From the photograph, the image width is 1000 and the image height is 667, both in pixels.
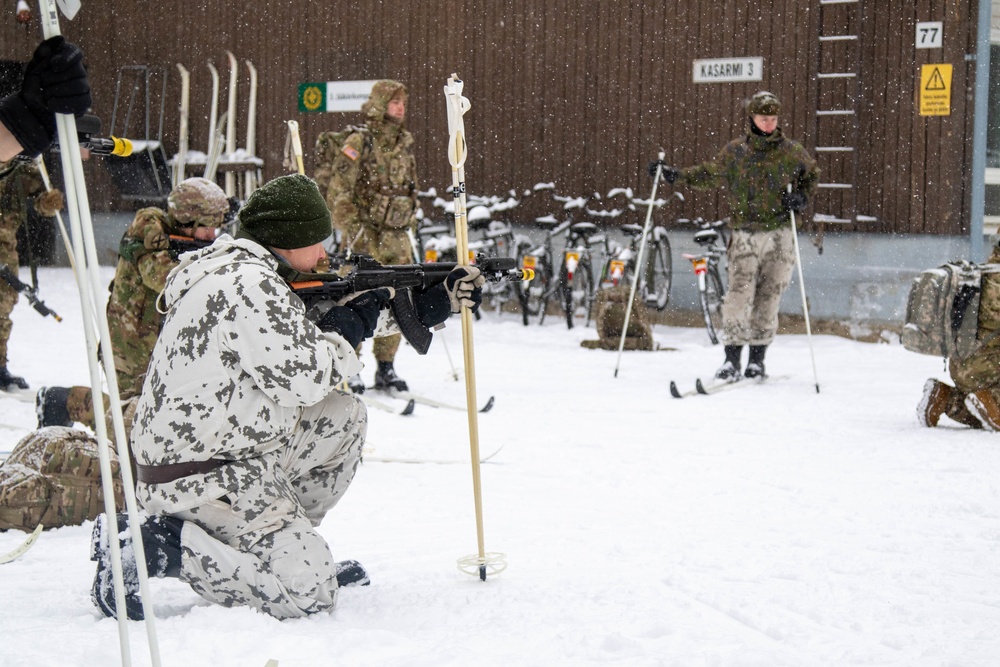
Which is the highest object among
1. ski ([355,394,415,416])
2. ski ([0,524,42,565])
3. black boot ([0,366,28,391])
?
ski ([0,524,42,565])

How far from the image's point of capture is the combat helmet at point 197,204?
519cm

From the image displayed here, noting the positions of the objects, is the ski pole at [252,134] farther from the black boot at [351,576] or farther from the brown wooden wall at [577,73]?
the black boot at [351,576]

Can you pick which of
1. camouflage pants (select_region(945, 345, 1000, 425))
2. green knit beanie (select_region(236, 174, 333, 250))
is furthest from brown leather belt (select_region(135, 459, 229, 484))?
camouflage pants (select_region(945, 345, 1000, 425))

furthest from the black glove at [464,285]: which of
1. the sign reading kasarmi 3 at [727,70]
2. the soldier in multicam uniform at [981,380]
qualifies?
the sign reading kasarmi 3 at [727,70]

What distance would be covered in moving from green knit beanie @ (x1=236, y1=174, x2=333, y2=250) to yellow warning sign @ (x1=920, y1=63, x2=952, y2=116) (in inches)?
314

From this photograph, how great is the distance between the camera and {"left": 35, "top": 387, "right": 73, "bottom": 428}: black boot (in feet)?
16.5

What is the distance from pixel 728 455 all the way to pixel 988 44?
5.78 meters

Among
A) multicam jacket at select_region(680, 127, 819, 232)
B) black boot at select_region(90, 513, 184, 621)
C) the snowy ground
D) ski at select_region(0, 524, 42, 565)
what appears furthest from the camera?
multicam jacket at select_region(680, 127, 819, 232)

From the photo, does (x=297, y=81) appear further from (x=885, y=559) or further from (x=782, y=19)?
(x=885, y=559)

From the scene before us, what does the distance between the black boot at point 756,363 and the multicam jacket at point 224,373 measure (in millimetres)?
5410

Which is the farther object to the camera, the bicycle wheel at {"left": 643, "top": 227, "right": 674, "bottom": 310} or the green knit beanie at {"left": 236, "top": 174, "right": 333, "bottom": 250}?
the bicycle wheel at {"left": 643, "top": 227, "right": 674, "bottom": 310}

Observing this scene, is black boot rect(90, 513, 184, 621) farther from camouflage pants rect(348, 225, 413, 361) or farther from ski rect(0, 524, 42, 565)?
camouflage pants rect(348, 225, 413, 361)

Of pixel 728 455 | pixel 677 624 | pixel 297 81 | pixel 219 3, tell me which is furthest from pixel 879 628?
pixel 219 3

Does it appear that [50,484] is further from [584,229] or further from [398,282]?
[584,229]
